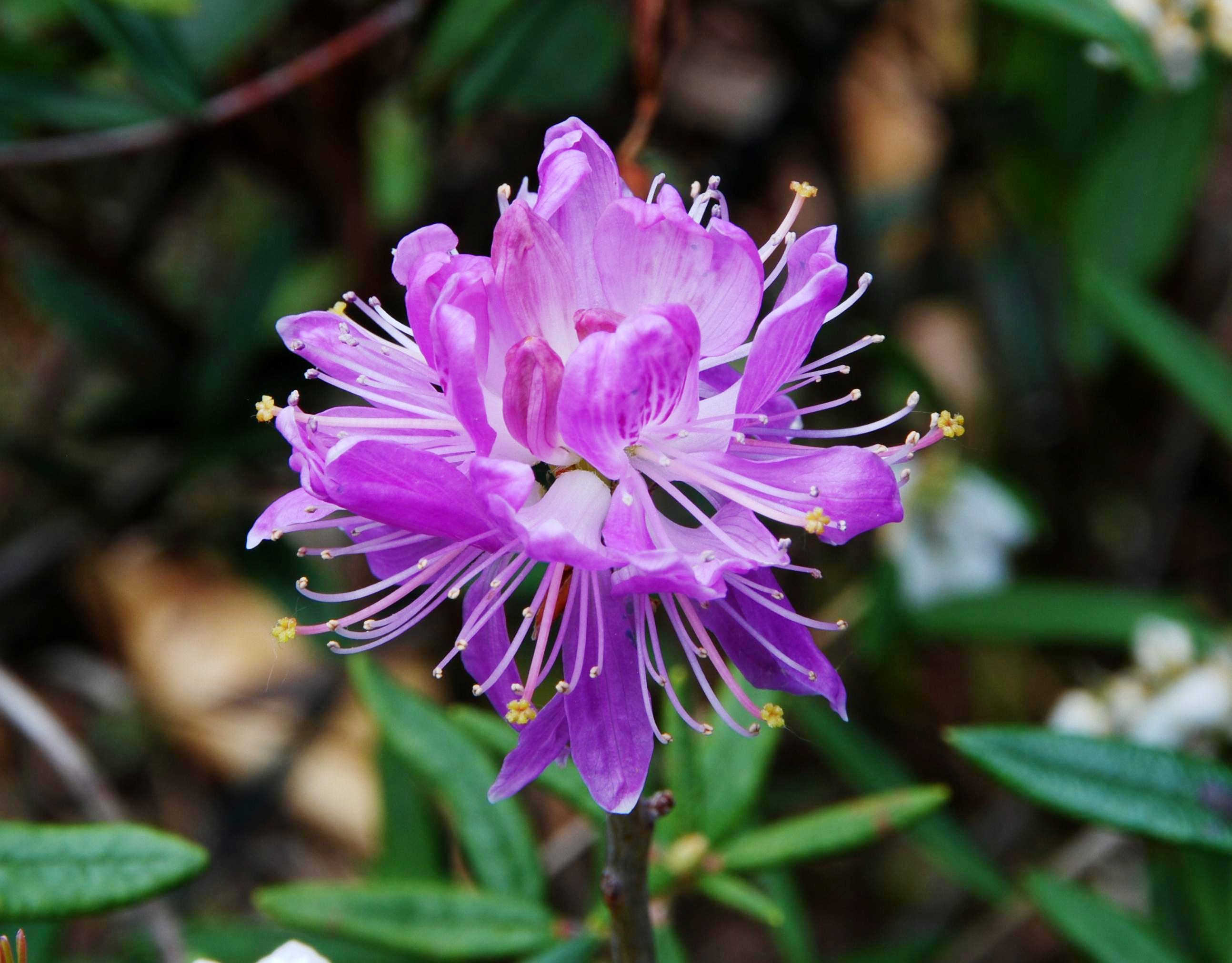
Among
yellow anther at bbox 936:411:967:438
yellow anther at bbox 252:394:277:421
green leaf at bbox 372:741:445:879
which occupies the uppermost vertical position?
yellow anther at bbox 252:394:277:421

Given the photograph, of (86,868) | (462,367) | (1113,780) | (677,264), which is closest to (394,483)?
(462,367)

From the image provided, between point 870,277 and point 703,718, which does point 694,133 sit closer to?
point 703,718

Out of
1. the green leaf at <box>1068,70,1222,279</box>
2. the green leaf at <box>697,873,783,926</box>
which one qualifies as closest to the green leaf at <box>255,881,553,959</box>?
the green leaf at <box>697,873,783,926</box>

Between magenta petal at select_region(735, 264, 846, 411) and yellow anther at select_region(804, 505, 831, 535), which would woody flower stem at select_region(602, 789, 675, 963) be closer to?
yellow anther at select_region(804, 505, 831, 535)

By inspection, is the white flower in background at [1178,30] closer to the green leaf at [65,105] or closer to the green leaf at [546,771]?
the green leaf at [546,771]

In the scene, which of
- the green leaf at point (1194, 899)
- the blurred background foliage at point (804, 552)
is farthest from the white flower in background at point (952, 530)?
the green leaf at point (1194, 899)

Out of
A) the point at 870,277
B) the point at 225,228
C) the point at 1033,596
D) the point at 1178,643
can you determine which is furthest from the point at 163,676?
the point at 870,277

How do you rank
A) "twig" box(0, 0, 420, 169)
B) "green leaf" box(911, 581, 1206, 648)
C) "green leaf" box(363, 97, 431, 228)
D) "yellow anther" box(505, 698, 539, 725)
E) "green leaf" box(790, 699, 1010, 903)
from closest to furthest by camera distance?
"yellow anther" box(505, 698, 539, 725), "twig" box(0, 0, 420, 169), "green leaf" box(790, 699, 1010, 903), "green leaf" box(911, 581, 1206, 648), "green leaf" box(363, 97, 431, 228)
